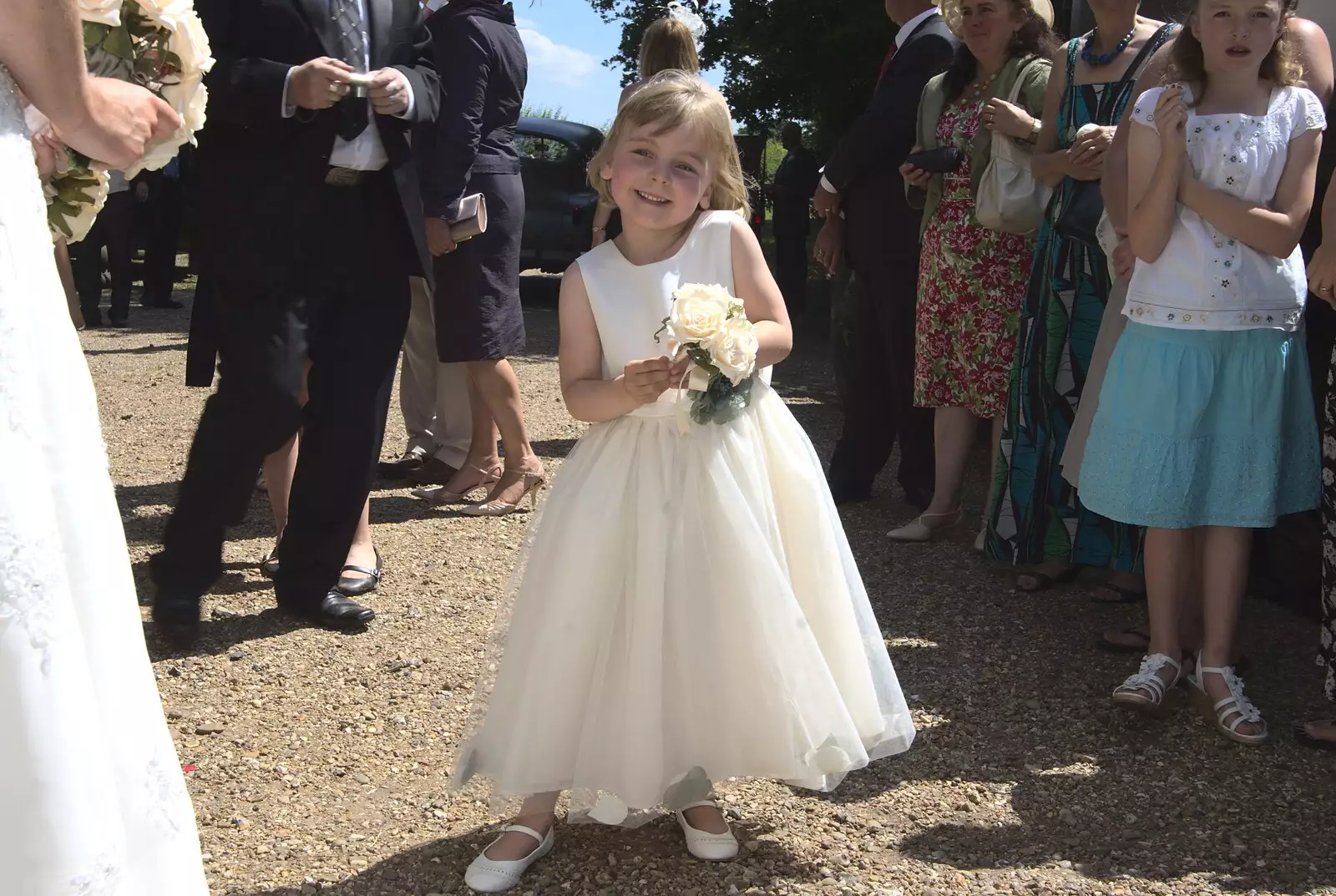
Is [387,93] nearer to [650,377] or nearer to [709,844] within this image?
[650,377]

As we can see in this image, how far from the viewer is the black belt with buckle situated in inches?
168

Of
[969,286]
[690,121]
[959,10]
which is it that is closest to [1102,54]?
[959,10]

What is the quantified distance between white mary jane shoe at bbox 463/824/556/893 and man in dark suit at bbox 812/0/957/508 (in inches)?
140

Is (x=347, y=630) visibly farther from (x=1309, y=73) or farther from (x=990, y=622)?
(x=1309, y=73)

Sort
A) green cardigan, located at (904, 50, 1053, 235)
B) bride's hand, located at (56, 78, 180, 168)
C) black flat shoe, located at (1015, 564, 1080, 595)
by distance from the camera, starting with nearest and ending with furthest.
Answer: bride's hand, located at (56, 78, 180, 168) < black flat shoe, located at (1015, 564, 1080, 595) < green cardigan, located at (904, 50, 1053, 235)

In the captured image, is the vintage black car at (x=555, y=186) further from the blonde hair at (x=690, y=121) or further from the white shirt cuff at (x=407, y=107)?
the blonde hair at (x=690, y=121)

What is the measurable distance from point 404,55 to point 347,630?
1.93m

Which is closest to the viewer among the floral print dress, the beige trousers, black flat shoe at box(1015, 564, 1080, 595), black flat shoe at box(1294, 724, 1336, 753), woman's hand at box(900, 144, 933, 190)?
black flat shoe at box(1294, 724, 1336, 753)

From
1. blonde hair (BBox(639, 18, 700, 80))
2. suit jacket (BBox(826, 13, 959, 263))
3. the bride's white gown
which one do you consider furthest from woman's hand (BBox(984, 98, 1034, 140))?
the bride's white gown

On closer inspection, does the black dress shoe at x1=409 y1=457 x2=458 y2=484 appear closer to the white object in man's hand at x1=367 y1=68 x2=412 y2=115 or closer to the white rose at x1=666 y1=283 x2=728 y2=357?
the white object in man's hand at x1=367 y1=68 x2=412 y2=115

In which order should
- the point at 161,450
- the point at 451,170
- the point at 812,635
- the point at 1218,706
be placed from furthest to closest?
the point at 161,450, the point at 451,170, the point at 1218,706, the point at 812,635

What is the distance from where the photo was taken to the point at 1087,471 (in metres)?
4.01

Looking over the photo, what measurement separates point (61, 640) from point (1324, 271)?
3.05m

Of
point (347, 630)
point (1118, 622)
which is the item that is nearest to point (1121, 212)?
point (1118, 622)
